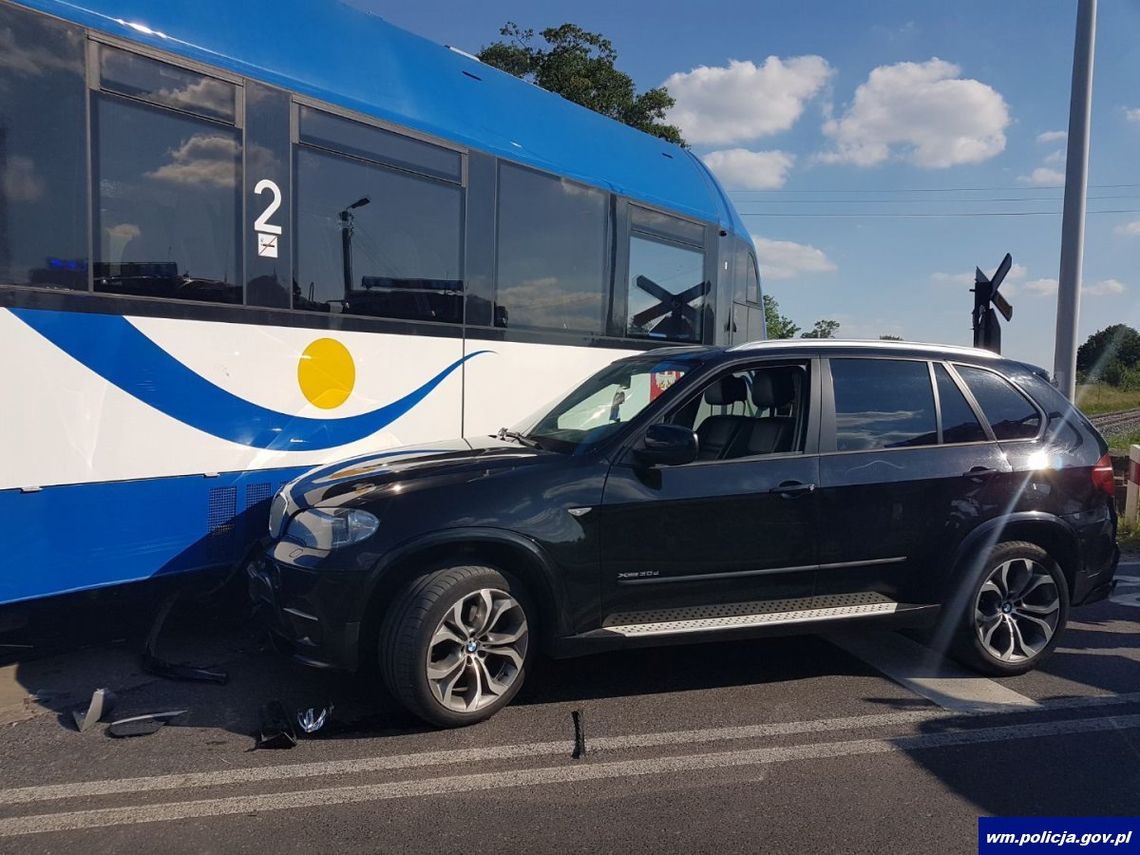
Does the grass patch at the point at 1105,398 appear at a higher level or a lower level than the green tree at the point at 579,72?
lower

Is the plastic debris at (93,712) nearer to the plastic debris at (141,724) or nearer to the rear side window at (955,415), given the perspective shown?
the plastic debris at (141,724)

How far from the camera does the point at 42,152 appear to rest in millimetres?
4133

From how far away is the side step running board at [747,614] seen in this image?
166 inches

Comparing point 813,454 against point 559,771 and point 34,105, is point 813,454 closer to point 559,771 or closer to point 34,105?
point 559,771

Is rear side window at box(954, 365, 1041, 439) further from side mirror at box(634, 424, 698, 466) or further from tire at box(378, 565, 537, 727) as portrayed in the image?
tire at box(378, 565, 537, 727)

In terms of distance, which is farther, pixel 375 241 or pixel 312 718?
pixel 375 241

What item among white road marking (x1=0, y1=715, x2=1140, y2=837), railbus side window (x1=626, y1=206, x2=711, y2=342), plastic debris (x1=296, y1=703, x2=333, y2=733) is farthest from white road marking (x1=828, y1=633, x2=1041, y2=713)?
railbus side window (x1=626, y1=206, x2=711, y2=342)

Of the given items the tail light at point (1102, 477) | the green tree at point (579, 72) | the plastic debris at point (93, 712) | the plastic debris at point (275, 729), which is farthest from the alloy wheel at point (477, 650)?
the green tree at point (579, 72)

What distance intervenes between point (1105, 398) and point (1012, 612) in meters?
56.8

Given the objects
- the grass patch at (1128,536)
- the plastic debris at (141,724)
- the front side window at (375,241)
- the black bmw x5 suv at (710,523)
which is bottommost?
the plastic debris at (141,724)

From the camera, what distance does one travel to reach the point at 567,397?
214 inches

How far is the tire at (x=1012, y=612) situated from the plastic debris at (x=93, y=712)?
4.46 metres

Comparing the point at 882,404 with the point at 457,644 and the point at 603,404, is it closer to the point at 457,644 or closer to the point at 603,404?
the point at 603,404

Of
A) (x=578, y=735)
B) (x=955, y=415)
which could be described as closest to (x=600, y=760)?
(x=578, y=735)
